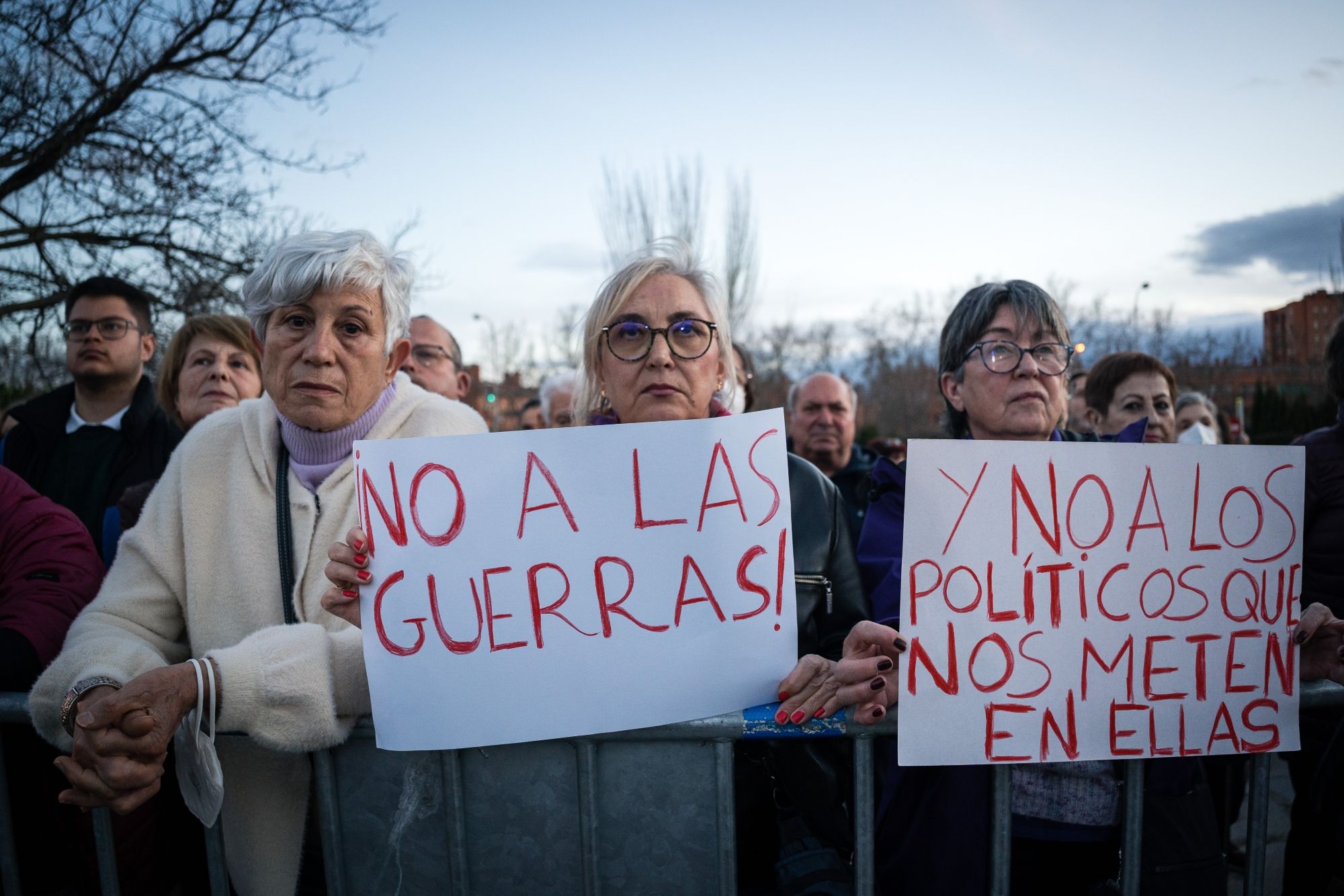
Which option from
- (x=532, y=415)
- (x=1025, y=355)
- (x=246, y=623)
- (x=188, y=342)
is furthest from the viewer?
(x=532, y=415)

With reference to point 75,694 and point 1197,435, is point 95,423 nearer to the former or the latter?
point 75,694

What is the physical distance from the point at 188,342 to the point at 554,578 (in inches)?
106

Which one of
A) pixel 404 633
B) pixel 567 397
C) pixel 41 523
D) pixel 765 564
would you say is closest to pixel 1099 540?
pixel 765 564

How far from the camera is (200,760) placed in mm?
1462

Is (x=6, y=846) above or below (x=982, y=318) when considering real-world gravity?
below

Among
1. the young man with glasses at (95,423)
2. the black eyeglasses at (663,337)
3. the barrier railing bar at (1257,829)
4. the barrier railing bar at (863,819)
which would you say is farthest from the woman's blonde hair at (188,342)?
the barrier railing bar at (1257,829)

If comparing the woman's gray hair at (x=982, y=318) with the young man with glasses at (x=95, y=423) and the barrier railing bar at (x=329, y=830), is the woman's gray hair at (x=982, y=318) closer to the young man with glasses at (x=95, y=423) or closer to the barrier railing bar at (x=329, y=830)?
the barrier railing bar at (x=329, y=830)

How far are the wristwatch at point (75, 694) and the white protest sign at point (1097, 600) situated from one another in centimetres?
145

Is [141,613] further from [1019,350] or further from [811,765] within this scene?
[1019,350]

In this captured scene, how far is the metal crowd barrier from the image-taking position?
1.41 m

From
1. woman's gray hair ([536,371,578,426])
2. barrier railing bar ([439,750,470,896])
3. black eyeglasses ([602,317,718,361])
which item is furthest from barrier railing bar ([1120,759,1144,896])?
woman's gray hair ([536,371,578,426])

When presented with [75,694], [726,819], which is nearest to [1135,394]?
[726,819]

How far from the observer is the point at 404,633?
145 centimetres

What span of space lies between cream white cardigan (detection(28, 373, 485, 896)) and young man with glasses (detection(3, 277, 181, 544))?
1820 millimetres
